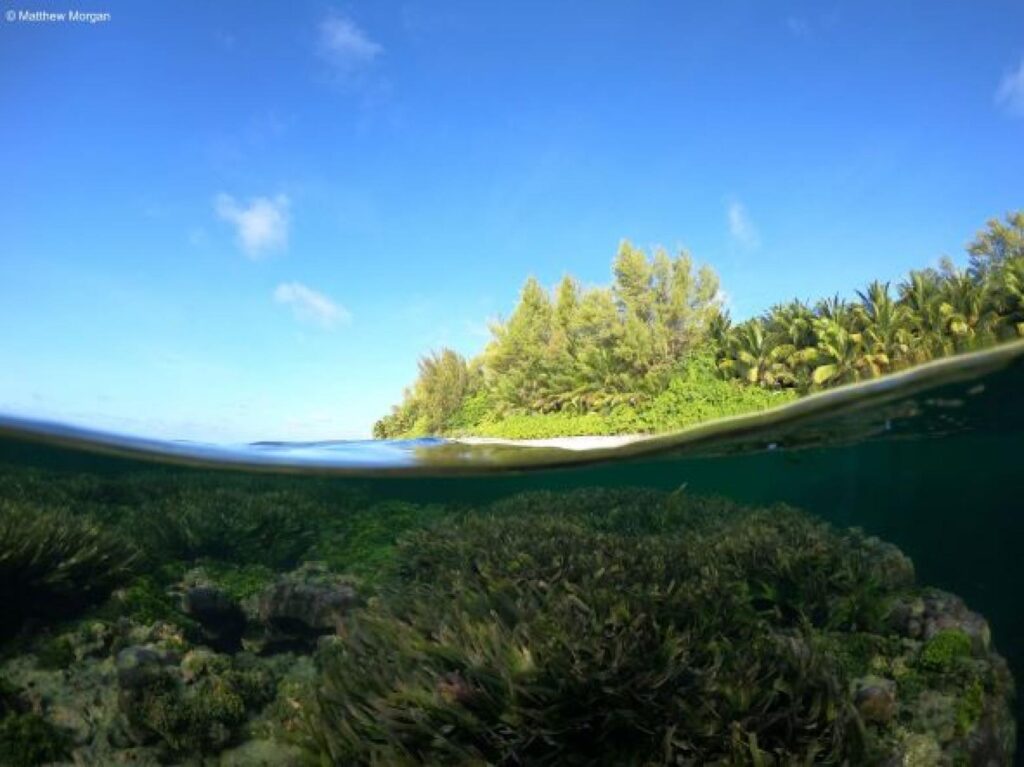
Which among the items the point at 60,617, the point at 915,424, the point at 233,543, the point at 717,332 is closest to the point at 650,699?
the point at 717,332

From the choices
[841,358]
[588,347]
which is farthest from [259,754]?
[841,358]

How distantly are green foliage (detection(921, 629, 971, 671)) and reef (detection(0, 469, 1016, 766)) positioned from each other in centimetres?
2

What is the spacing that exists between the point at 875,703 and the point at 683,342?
20.8 feet

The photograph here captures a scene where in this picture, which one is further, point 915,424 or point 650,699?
point 915,424

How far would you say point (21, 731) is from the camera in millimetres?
6699

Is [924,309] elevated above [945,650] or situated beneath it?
elevated above

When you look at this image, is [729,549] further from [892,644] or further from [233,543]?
[233,543]

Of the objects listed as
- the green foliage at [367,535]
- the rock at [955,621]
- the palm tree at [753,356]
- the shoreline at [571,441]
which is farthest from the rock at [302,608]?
the rock at [955,621]

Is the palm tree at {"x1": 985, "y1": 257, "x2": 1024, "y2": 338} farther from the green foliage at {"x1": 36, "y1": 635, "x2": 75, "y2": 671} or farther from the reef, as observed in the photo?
the green foliage at {"x1": 36, "y1": 635, "x2": 75, "y2": 671}

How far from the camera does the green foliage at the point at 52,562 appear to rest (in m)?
8.71

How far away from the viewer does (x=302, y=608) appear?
8656mm

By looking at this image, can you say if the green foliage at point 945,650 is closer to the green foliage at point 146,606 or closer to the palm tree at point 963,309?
the palm tree at point 963,309

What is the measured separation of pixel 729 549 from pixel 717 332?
12.6 feet

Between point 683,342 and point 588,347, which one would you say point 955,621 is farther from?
point 588,347
